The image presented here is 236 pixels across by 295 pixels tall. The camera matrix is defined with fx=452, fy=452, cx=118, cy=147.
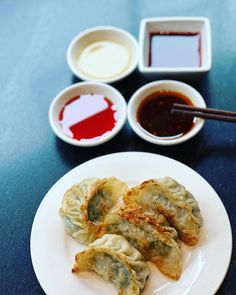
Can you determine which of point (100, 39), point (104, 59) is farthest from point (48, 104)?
point (100, 39)

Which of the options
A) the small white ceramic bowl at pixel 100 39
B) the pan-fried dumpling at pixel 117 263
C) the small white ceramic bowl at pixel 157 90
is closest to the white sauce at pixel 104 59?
the small white ceramic bowl at pixel 100 39

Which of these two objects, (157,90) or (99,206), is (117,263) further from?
(157,90)

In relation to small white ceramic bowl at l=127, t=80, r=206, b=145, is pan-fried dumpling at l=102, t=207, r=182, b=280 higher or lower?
lower

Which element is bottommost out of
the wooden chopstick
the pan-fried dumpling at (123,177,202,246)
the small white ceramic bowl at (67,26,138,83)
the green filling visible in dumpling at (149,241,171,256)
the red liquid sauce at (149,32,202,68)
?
the green filling visible in dumpling at (149,241,171,256)

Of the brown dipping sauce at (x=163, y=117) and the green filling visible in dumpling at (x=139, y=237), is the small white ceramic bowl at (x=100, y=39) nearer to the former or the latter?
the brown dipping sauce at (x=163, y=117)

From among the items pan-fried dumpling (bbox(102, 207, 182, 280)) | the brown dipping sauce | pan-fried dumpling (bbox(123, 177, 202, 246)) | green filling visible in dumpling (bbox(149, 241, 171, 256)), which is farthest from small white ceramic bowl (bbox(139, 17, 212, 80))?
green filling visible in dumpling (bbox(149, 241, 171, 256))

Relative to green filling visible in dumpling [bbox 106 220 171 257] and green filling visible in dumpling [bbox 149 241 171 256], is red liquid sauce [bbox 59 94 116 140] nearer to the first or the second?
green filling visible in dumpling [bbox 106 220 171 257]

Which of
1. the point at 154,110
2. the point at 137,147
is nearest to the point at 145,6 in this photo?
the point at 154,110
